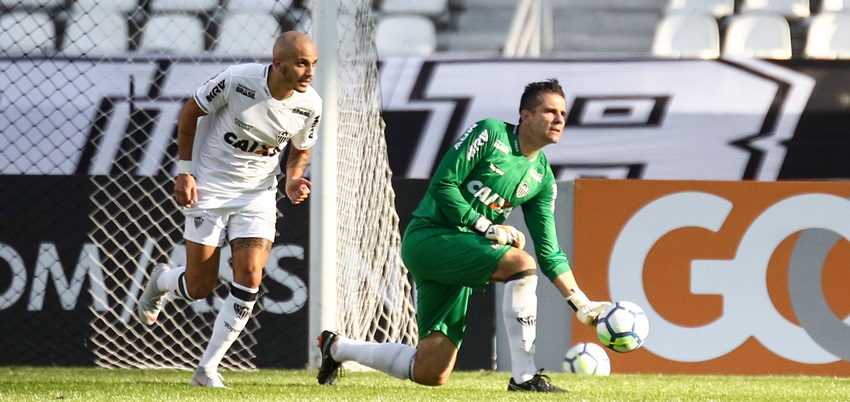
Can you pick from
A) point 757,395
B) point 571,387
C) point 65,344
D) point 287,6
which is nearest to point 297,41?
point 571,387

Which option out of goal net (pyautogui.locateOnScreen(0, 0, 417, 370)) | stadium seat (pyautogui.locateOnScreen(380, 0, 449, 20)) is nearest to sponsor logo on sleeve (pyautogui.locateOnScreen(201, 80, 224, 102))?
goal net (pyautogui.locateOnScreen(0, 0, 417, 370))

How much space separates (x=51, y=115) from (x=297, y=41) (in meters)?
3.47

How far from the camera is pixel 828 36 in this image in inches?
421

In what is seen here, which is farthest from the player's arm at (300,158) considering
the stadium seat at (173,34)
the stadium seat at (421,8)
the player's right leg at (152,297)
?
the stadium seat at (421,8)

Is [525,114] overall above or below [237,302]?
above

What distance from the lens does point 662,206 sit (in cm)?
786

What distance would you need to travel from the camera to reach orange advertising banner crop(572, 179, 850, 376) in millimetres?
7648

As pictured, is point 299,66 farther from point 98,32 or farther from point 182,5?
point 182,5

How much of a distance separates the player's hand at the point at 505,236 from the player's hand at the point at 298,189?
42.0 inches

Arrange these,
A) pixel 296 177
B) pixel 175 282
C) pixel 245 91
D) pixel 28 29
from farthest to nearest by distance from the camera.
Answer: pixel 28 29 < pixel 175 282 < pixel 296 177 < pixel 245 91

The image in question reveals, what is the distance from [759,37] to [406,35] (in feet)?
10.4

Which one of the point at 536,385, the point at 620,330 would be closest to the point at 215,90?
the point at 536,385

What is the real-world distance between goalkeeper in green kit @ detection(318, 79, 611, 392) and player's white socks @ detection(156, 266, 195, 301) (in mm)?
1056

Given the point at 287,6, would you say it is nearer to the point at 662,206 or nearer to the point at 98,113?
the point at 98,113
